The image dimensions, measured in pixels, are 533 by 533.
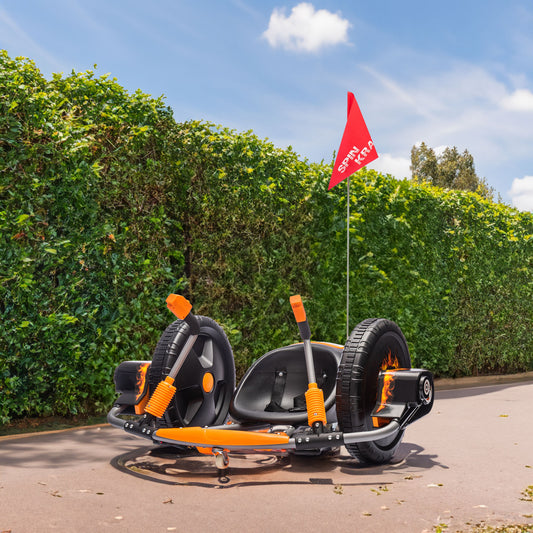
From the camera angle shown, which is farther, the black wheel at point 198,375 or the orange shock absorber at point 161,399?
the black wheel at point 198,375

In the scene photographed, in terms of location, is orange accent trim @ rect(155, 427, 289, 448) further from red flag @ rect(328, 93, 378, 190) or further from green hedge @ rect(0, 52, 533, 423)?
red flag @ rect(328, 93, 378, 190)

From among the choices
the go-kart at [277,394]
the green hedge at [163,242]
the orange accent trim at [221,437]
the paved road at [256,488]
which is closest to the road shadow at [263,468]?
the paved road at [256,488]

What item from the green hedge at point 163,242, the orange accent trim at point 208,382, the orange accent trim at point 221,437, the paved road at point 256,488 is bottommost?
the paved road at point 256,488

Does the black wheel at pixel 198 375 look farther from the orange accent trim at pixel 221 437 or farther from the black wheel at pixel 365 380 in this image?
the black wheel at pixel 365 380

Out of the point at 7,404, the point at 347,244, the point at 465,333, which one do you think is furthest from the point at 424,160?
the point at 7,404

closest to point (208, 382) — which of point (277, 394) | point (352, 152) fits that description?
point (277, 394)

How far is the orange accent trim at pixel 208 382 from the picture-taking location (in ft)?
17.6

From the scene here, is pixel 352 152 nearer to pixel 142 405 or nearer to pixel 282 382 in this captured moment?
pixel 282 382

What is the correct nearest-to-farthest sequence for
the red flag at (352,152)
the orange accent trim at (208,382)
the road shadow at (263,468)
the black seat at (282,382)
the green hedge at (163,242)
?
1. the road shadow at (263,468)
2. the black seat at (282,382)
3. the orange accent trim at (208,382)
4. the green hedge at (163,242)
5. the red flag at (352,152)

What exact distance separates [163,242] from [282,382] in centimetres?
267

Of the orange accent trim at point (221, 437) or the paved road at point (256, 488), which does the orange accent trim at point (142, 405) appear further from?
the orange accent trim at point (221, 437)

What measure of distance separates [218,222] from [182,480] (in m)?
4.02

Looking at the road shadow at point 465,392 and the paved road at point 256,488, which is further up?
the road shadow at point 465,392

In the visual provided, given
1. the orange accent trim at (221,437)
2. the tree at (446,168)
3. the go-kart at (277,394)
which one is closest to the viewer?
the orange accent trim at (221,437)
